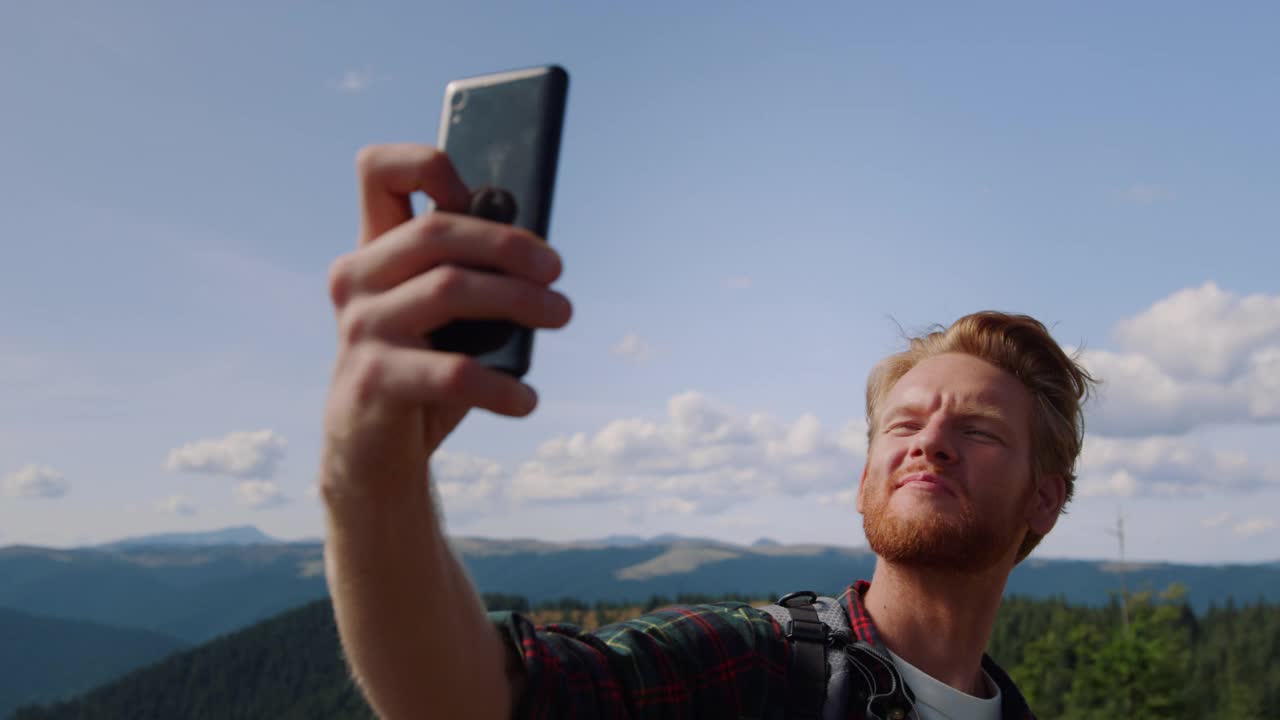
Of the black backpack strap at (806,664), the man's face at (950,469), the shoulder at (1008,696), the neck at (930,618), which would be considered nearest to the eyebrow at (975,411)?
the man's face at (950,469)

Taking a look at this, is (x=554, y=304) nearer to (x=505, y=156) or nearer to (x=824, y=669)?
(x=505, y=156)

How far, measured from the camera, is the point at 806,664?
3656 millimetres

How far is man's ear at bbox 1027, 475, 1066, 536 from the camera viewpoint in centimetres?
510

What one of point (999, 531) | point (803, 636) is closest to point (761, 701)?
point (803, 636)

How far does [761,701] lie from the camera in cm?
349

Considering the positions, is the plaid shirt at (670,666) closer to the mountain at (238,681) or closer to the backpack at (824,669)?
the backpack at (824,669)

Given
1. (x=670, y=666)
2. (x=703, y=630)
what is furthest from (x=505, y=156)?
(x=703, y=630)

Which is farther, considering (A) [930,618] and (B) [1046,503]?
(B) [1046,503]

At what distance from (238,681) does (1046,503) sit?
200 metres

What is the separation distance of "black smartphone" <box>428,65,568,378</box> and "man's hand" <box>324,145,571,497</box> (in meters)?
0.05

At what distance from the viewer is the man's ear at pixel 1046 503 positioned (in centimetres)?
510

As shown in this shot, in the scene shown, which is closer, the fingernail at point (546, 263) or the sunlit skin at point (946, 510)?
the fingernail at point (546, 263)

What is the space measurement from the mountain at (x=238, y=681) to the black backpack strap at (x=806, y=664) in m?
179

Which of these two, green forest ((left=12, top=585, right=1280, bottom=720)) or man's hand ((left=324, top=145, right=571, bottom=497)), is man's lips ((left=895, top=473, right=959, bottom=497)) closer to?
green forest ((left=12, top=585, right=1280, bottom=720))
